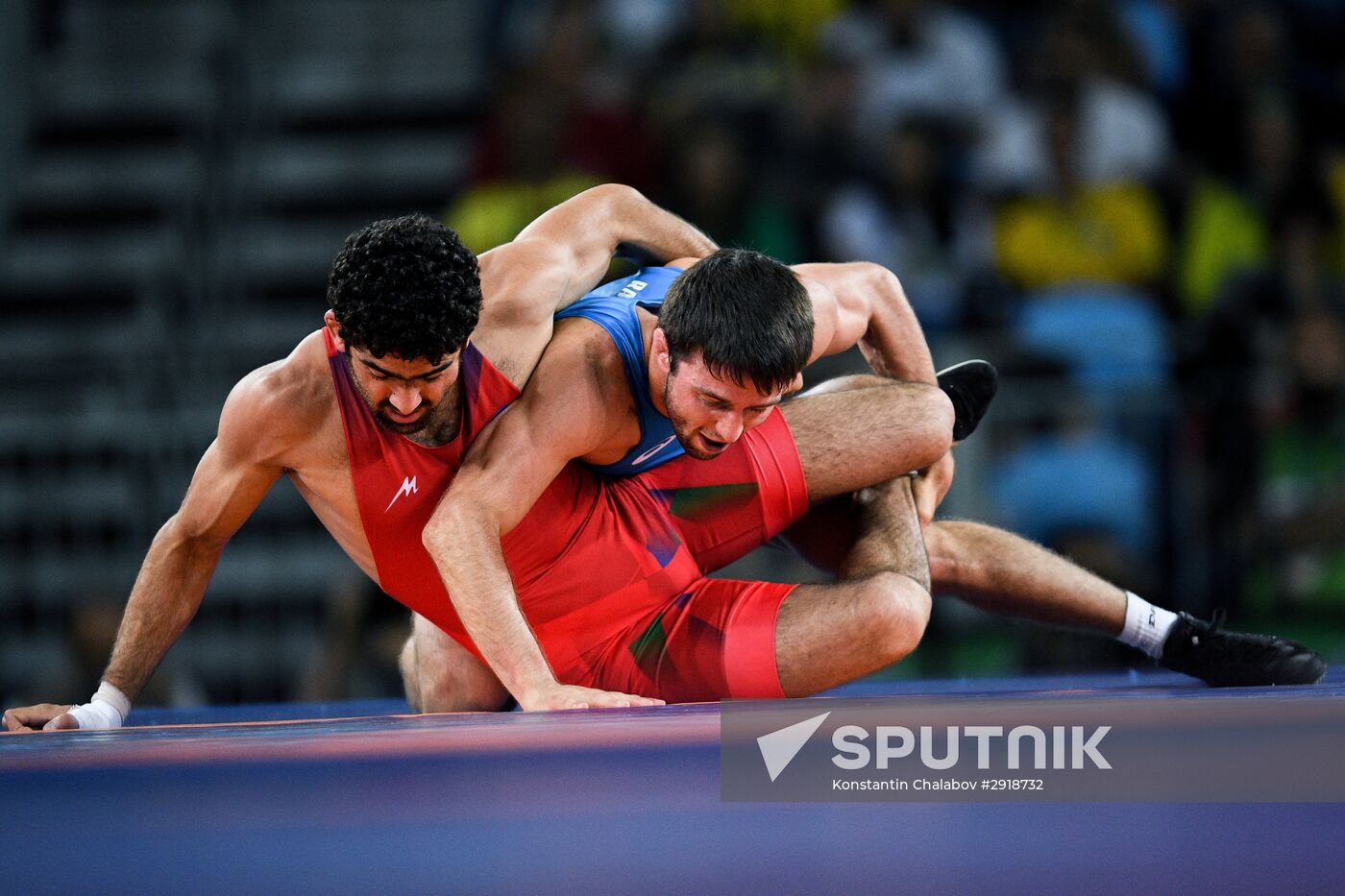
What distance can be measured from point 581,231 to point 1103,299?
2568 mm

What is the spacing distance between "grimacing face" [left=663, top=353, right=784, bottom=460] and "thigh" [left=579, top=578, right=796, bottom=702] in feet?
0.96

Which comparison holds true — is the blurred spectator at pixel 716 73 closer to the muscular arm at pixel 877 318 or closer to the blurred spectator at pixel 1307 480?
the blurred spectator at pixel 1307 480

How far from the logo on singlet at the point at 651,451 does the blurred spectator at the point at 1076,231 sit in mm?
2635

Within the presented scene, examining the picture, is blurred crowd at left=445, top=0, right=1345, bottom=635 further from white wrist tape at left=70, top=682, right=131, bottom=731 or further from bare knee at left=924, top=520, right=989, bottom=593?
white wrist tape at left=70, top=682, right=131, bottom=731

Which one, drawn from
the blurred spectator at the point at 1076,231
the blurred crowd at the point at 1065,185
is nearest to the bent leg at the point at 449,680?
the blurred crowd at the point at 1065,185

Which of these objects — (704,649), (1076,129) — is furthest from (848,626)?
(1076,129)

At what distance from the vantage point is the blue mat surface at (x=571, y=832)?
70.3 inches

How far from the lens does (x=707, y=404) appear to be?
2.21 meters

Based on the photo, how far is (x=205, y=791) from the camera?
5.91ft

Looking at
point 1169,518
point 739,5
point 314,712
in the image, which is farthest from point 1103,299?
point 314,712

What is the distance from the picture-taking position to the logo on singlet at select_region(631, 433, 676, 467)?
245 centimetres

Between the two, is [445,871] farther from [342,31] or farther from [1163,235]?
[342,31]

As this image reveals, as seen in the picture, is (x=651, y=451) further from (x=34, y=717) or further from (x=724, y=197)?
(x=724, y=197)

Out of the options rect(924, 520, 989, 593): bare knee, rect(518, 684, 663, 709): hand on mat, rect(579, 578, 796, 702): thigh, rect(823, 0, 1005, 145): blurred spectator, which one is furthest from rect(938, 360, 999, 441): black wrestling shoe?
rect(823, 0, 1005, 145): blurred spectator
